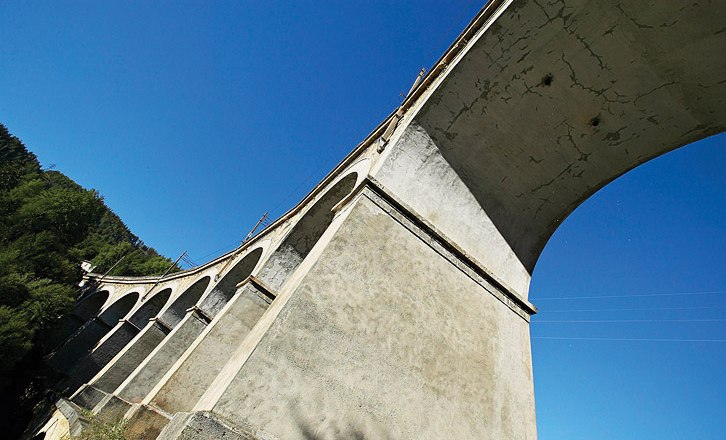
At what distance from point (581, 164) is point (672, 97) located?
133 centimetres

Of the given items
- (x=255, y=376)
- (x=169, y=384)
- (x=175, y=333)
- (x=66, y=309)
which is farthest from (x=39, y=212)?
(x=255, y=376)

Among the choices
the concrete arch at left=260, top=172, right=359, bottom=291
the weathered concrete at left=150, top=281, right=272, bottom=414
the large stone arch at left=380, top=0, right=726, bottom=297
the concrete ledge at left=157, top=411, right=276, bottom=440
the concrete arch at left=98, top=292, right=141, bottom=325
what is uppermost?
the large stone arch at left=380, top=0, right=726, bottom=297

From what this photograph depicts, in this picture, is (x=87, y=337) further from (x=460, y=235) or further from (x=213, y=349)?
(x=460, y=235)

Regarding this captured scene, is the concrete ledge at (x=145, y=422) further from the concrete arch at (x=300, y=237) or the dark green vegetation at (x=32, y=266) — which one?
the dark green vegetation at (x=32, y=266)

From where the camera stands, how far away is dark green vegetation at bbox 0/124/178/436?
43.9ft

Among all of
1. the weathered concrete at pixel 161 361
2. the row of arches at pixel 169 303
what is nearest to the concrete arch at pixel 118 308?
the row of arches at pixel 169 303

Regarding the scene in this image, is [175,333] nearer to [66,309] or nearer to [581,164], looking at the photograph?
[581,164]

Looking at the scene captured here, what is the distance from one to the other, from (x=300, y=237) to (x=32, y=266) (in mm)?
16981

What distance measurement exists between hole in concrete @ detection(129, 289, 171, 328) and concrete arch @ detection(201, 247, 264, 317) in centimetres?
819

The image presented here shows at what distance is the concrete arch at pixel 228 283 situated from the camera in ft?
31.4

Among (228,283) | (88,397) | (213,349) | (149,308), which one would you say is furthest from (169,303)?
(213,349)

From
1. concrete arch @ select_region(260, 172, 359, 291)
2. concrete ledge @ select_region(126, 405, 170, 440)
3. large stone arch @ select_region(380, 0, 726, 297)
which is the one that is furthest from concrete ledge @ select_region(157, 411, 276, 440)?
concrete arch @ select_region(260, 172, 359, 291)

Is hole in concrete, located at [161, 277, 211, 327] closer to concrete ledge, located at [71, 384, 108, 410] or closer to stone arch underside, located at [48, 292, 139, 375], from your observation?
concrete ledge, located at [71, 384, 108, 410]

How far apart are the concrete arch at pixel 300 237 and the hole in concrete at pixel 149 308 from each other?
12.1 meters
